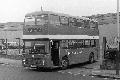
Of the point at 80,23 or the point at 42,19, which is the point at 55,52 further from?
the point at 80,23

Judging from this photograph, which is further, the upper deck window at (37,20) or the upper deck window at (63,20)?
the upper deck window at (63,20)

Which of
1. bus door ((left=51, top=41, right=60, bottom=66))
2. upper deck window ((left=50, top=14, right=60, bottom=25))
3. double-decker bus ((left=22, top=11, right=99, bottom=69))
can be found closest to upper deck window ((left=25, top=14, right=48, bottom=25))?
double-decker bus ((left=22, top=11, right=99, bottom=69))

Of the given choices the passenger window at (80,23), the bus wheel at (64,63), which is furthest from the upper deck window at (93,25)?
the bus wheel at (64,63)

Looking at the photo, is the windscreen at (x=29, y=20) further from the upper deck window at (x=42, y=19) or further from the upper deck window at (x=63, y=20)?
the upper deck window at (x=63, y=20)

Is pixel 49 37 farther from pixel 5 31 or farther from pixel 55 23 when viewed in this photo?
pixel 5 31

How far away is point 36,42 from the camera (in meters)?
19.2

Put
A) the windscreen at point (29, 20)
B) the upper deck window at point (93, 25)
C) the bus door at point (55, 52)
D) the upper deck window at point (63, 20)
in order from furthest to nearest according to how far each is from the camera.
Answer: the upper deck window at point (93, 25) → the upper deck window at point (63, 20) → the bus door at point (55, 52) → the windscreen at point (29, 20)

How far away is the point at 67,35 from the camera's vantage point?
20.8m

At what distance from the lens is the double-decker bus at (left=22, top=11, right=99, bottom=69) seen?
18.9 metres

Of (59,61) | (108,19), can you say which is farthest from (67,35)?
(108,19)

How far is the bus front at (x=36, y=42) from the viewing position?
1892 centimetres

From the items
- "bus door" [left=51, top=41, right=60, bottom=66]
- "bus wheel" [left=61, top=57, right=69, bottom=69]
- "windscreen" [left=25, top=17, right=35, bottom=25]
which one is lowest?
"bus wheel" [left=61, top=57, right=69, bottom=69]

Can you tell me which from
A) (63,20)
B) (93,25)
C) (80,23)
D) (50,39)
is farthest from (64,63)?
(93,25)

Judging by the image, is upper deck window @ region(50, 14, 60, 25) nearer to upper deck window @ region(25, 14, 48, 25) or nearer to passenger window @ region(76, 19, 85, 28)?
upper deck window @ region(25, 14, 48, 25)
